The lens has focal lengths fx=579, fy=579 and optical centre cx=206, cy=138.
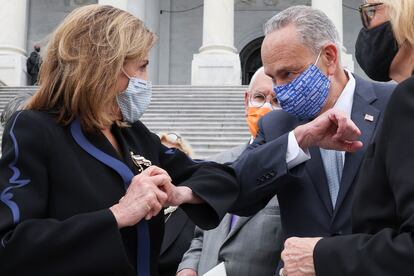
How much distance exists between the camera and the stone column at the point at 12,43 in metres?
18.9

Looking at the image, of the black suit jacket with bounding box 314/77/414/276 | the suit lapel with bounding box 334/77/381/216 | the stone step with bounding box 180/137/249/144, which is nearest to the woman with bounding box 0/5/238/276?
the suit lapel with bounding box 334/77/381/216

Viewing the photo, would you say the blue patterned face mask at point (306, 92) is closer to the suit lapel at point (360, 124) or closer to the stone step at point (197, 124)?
the suit lapel at point (360, 124)

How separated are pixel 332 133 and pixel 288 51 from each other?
508mm

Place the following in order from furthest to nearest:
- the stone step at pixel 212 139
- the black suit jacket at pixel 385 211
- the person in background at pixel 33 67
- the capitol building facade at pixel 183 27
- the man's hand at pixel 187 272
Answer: the capitol building facade at pixel 183 27 < the person in background at pixel 33 67 < the stone step at pixel 212 139 < the man's hand at pixel 187 272 < the black suit jacket at pixel 385 211

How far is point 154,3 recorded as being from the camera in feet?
81.1

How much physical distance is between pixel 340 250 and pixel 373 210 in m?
0.16

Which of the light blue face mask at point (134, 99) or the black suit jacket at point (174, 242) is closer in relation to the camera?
the light blue face mask at point (134, 99)


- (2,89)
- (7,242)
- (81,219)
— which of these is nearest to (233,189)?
(81,219)

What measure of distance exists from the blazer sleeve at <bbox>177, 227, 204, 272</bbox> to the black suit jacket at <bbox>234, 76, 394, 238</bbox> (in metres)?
1.04

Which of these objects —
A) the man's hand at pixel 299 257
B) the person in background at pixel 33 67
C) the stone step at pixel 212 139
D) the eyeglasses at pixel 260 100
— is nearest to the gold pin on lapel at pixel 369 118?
the man's hand at pixel 299 257

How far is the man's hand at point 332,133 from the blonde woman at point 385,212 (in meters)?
0.50

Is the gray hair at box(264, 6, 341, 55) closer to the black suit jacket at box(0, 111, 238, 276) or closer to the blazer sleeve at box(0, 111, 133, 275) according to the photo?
the black suit jacket at box(0, 111, 238, 276)

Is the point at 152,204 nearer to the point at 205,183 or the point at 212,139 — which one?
the point at 205,183

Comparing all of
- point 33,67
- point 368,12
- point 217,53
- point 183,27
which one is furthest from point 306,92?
point 183,27
